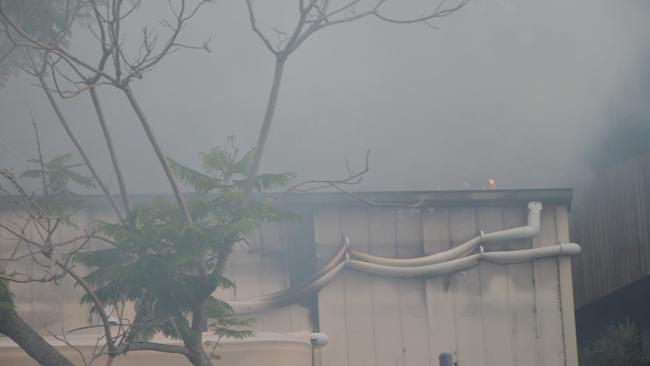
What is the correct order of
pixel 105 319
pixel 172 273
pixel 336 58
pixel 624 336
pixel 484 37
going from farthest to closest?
pixel 484 37 → pixel 336 58 → pixel 624 336 → pixel 172 273 → pixel 105 319

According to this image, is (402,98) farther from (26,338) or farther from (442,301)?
(26,338)

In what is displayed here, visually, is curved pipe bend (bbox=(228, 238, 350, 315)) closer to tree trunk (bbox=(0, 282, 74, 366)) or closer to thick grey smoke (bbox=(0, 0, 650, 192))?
tree trunk (bbox=(0, 282, 74, 366))

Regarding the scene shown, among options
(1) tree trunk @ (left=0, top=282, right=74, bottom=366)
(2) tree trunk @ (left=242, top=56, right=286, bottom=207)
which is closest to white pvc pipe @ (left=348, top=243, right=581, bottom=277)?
(2) tree trunk @ (left=242, top=56, right=286, bottom=207)

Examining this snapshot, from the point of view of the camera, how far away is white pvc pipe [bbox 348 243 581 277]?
36.1 feet

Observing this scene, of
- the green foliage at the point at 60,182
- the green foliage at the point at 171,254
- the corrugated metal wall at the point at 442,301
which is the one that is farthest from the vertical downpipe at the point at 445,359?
the green foliage at the point at 60,182

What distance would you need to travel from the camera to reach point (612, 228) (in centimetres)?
1786

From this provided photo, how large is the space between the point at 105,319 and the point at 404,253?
5.56m

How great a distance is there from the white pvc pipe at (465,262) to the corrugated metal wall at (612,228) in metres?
6.09

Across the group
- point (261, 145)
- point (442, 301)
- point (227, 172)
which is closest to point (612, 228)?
point (442, 301)

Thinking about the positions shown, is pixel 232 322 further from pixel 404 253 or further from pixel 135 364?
pixel 404 253

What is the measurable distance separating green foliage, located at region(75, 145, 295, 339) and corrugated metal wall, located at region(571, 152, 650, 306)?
11.1 m

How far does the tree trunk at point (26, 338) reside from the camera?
6805 millimetres

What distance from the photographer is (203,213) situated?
24.0 ft

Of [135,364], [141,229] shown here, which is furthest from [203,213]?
[135,364]
